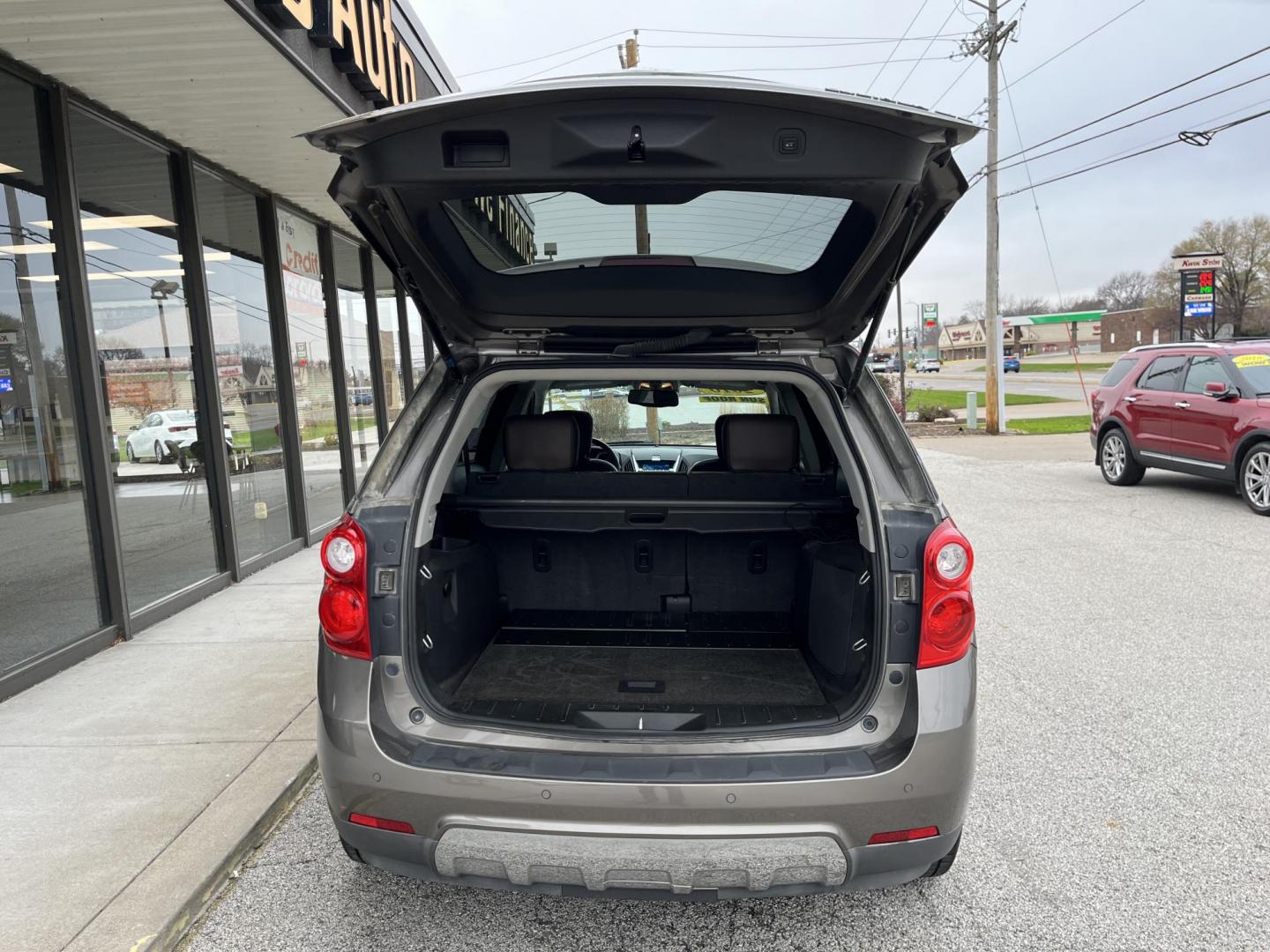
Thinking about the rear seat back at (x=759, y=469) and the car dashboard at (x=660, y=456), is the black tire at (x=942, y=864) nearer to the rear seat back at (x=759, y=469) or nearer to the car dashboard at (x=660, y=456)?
the rear seat back at (x=759, y=469)

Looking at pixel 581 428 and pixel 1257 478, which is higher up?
pixel 581 428

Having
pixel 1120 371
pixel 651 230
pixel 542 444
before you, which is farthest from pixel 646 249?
pixel 1120 371

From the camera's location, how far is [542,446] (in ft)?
11.3

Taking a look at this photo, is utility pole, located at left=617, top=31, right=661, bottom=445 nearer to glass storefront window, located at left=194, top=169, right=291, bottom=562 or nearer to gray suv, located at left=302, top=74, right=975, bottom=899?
gray suv, located at left=302, top=74, right=975, bottom=899

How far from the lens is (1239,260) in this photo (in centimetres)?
5231

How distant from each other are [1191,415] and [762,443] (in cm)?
784

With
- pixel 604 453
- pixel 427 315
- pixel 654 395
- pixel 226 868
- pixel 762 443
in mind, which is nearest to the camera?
pixel 427 315

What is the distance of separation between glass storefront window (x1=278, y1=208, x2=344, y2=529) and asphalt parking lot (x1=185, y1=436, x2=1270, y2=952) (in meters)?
5.37

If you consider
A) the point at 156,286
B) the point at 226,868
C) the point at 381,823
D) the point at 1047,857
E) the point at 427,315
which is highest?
the point at 156,286

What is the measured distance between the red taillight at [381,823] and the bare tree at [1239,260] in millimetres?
58802

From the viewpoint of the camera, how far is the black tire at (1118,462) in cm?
1009

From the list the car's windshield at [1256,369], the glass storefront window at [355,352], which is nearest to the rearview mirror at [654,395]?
the glass storefront window at [355,352]

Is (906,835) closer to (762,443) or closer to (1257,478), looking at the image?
(762,443)

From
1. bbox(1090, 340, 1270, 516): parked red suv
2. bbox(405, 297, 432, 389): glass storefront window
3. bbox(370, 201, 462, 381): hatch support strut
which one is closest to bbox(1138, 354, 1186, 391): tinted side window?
bbox(1090, 340, 1270, 516): parked red suv
